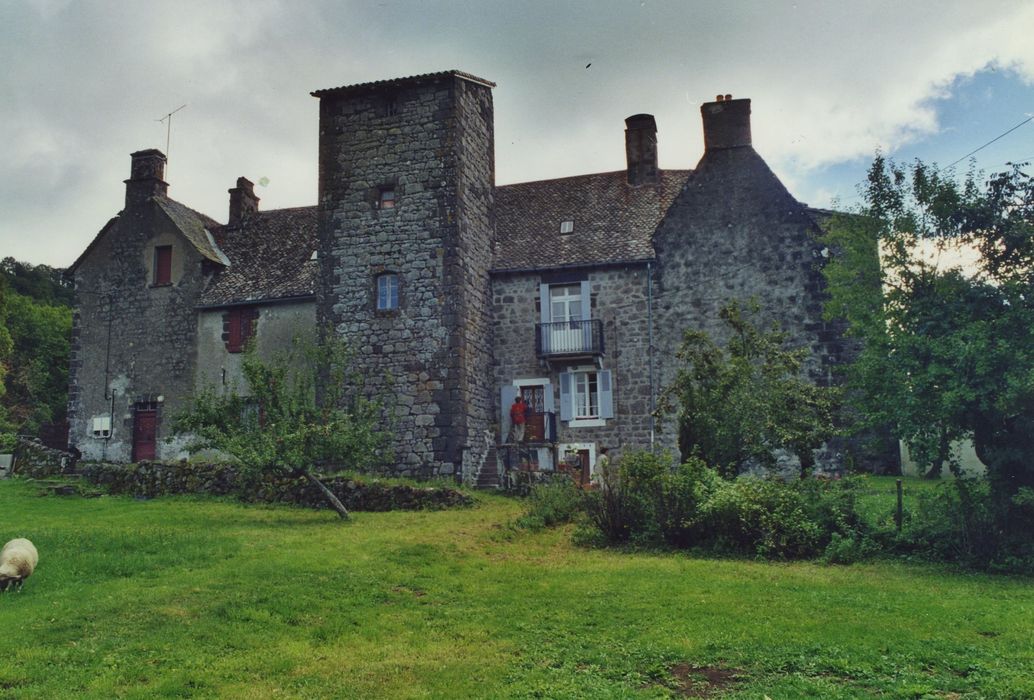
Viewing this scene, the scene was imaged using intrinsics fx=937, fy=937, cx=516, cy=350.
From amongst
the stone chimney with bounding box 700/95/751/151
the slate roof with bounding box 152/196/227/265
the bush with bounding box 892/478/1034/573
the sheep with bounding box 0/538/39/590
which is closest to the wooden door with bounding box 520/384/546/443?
the stone chimney with bounding box 700/95/751/151

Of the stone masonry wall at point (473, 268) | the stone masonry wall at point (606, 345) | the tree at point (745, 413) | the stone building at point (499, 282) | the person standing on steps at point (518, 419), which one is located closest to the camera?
the tree at point (745, 413)

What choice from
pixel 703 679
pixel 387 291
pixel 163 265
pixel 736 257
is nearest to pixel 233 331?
pixel 163 265

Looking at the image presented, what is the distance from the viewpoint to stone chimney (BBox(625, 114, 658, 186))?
26.8m

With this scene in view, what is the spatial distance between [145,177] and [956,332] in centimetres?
2419

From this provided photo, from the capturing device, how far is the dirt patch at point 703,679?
7.74 metres

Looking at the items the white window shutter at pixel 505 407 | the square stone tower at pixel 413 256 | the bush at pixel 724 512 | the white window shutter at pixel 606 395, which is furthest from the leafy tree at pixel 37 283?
the bush at pixel 724 512

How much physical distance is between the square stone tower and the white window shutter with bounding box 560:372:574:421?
1.86 meters

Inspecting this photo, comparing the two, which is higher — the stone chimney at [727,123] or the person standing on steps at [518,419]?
the stone chimney at [727,123]

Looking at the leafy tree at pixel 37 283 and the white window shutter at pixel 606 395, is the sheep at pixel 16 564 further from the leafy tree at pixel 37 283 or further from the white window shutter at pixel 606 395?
the leafy tree at pixel 37 283

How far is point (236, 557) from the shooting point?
41.5 ft

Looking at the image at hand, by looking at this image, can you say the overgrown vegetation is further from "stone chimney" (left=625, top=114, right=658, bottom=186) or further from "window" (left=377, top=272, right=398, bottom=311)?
"stone chimney" (left=625, top=114, right=658, bottom=186)

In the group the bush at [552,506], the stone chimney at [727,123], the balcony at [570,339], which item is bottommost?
the bush at [552,506]

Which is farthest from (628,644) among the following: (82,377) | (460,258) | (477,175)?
(82,377)

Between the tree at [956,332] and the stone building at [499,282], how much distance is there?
29.2ft
